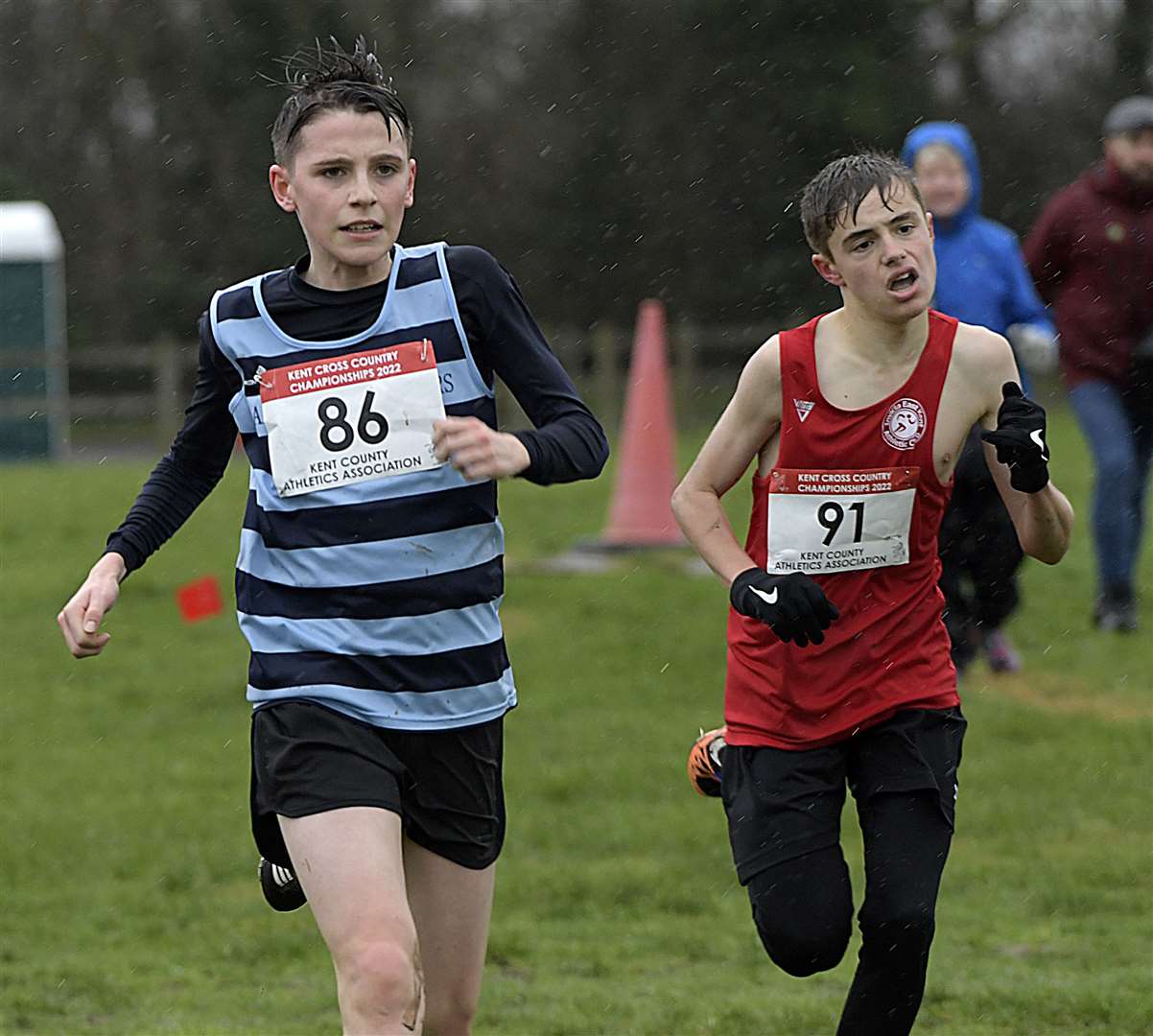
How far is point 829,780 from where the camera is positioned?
4.20m

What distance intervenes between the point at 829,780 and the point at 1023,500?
0.69m

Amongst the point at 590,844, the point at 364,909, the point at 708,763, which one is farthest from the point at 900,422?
the point at 590,844

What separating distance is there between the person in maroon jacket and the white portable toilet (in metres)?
16.0

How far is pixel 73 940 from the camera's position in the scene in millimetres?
6422

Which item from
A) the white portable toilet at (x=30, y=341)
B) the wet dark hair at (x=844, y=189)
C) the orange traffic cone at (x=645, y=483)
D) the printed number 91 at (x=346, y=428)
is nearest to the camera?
the printed number 91 at (x=346, y=428)

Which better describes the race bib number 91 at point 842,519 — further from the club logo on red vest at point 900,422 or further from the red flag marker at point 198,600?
the red flag marker at point 198,600

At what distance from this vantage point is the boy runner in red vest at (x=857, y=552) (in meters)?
4.11

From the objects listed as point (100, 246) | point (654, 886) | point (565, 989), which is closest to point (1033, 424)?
point (565, 989)

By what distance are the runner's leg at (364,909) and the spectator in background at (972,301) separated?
4.55 metres

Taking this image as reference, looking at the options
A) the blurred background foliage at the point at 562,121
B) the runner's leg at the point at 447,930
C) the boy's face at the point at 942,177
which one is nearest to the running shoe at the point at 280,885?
the runner's leg at the point at 447,930

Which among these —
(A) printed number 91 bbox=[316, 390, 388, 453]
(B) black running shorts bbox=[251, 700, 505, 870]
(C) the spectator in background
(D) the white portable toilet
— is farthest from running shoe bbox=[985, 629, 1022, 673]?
(D) the white portable toilet

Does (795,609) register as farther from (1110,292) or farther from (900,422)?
(1110,292)

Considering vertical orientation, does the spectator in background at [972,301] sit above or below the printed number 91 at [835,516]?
above

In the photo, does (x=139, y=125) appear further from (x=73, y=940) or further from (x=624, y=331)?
(x=73, y=940)
